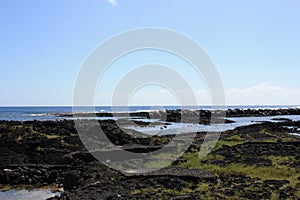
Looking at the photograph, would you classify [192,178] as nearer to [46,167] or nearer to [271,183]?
[271,183]

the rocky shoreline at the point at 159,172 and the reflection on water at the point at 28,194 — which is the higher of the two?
the rocky shoreline at the point at 159,172

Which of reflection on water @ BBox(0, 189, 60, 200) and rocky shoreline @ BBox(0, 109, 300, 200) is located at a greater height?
rocky shoreline @ BBox(0, 109, 300, 200)

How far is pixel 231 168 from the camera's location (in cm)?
2308

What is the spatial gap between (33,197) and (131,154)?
10.8m

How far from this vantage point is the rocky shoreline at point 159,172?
16.6 m

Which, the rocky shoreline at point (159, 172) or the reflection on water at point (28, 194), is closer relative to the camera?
the rocky shoreline at point (159, 172)

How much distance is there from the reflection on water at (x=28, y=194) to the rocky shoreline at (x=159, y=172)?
0.83m

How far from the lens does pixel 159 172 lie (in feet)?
68.8

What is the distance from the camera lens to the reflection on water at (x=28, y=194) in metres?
18.0

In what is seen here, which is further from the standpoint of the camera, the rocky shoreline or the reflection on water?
the reflection on water

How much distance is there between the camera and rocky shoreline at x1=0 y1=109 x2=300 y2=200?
1661cm

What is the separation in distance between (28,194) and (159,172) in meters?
7.71

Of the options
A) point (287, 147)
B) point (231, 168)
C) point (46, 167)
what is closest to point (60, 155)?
point (46, 167)

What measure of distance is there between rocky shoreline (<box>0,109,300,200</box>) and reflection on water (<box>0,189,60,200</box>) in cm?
83
